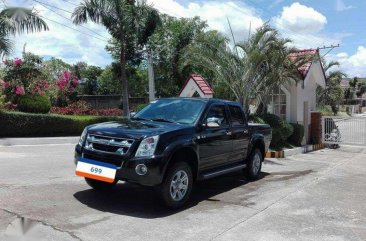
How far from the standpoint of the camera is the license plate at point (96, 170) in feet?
20.4

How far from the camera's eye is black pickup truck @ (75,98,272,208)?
6172 mm

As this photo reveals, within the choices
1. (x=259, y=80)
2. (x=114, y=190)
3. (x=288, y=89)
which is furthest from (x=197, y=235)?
(x=288, y=89)

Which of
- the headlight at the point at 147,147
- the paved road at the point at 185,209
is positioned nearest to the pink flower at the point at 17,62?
the paved road at the point at 185,209

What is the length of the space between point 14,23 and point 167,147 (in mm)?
11502

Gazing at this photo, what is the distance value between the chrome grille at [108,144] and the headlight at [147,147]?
0.16 meters

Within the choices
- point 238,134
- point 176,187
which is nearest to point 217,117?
point 238,134

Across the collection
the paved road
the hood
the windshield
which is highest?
the windshield

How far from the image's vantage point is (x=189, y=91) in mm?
18188

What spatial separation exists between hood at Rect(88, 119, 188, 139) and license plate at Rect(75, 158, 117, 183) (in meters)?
0.46

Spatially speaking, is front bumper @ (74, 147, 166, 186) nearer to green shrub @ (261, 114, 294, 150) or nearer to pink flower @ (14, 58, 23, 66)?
green shrub @ (261, 114, 294, 150)

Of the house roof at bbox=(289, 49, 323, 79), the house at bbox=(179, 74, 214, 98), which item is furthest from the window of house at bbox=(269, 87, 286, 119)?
the house at bbox=(179, 74, 214, 98)

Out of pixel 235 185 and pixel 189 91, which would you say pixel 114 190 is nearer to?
pixel 235 185

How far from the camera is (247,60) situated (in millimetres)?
15945

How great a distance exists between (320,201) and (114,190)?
379 cm
